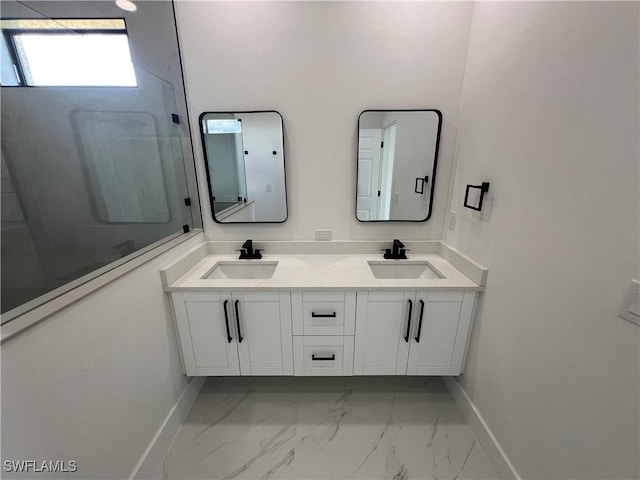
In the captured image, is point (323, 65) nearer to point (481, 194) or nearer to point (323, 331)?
point (481, 194)

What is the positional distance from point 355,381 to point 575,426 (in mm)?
1203

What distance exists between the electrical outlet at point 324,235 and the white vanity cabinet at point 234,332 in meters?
0.59

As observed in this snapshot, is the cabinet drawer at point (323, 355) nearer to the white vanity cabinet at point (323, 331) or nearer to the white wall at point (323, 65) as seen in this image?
the white vanity cabinet at point (323, 331)

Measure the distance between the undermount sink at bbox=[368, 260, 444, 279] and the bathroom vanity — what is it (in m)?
0.19

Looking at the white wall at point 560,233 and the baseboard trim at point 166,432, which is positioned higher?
the white wall at point 560,233

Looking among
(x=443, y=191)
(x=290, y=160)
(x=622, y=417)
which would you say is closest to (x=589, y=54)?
(x=443, y=191)

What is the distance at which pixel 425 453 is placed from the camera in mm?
1315

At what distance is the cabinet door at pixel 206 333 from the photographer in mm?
1361

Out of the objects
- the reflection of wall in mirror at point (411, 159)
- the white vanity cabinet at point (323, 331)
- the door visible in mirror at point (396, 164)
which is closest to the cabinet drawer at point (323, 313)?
the white vanity cabinet at point (323, 331)

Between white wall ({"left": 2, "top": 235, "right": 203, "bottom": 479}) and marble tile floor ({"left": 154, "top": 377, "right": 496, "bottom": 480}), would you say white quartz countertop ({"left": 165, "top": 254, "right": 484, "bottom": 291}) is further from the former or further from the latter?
marble tile floor ({"left": 154, "top": 377, "right": 496, "bottom": 480})

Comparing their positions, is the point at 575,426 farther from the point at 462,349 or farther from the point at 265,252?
the point at 265,252

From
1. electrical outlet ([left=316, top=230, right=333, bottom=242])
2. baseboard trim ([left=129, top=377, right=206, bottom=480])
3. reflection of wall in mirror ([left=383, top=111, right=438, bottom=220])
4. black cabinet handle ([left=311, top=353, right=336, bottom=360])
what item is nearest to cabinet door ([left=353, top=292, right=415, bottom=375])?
black cabinet handle ([left=311, top=353, right=336, bottom=360])

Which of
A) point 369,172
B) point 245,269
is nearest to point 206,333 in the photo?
point 245,269

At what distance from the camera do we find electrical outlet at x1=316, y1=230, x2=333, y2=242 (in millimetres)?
1805
